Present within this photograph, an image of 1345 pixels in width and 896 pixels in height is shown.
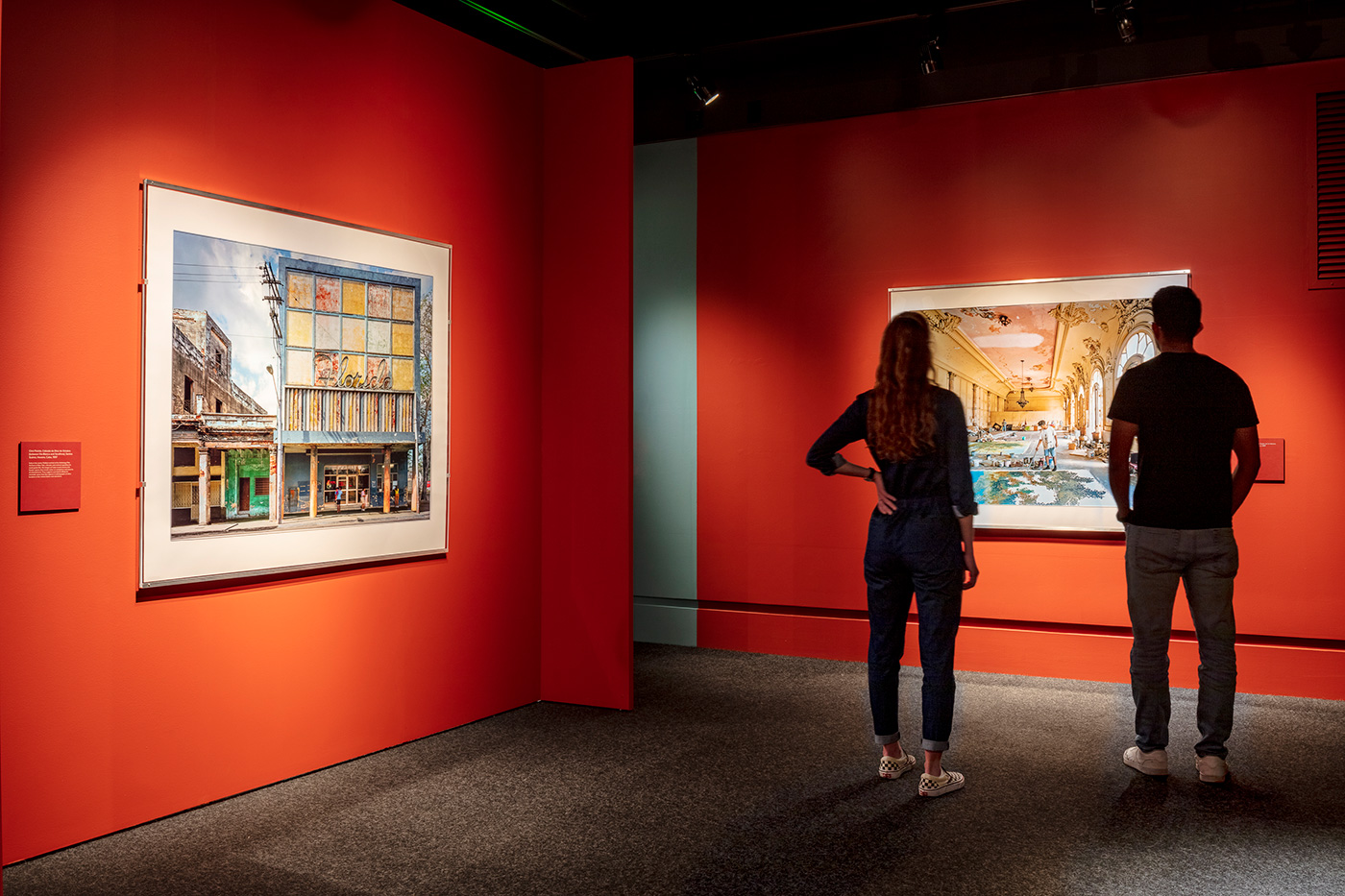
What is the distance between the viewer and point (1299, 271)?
4949 mm

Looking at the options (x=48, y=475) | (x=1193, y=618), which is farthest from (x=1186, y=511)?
(x=48, y=475)

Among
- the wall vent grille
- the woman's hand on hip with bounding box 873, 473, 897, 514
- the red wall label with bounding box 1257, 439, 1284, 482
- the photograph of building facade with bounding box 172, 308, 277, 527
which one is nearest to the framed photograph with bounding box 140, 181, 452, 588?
the photograph of building facade with bounding box 172, 308, 277, 527

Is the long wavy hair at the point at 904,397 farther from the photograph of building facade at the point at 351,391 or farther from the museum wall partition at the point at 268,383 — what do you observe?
the photograph of building facade at the point at 351,391

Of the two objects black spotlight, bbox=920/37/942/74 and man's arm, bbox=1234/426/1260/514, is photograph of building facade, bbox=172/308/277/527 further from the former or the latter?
black spotlight, bbox=920/37/942/74

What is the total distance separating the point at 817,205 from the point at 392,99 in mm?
2913

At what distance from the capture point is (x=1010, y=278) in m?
5.50

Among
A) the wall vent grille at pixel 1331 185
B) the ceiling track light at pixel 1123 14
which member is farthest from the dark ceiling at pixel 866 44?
the wall vent grille at pixel 1331 185

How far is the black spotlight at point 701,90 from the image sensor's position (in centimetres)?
575

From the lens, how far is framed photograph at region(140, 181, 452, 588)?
124 inches

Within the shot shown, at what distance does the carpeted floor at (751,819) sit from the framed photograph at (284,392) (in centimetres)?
92

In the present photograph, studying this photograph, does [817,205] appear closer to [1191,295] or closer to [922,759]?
[1191,295]

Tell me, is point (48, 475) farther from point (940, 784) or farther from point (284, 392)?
point (940, 784)

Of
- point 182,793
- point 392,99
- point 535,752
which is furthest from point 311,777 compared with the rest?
point 392,99

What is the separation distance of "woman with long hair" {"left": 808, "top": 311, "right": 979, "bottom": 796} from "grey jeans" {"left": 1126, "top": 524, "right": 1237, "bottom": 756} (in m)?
0.78
